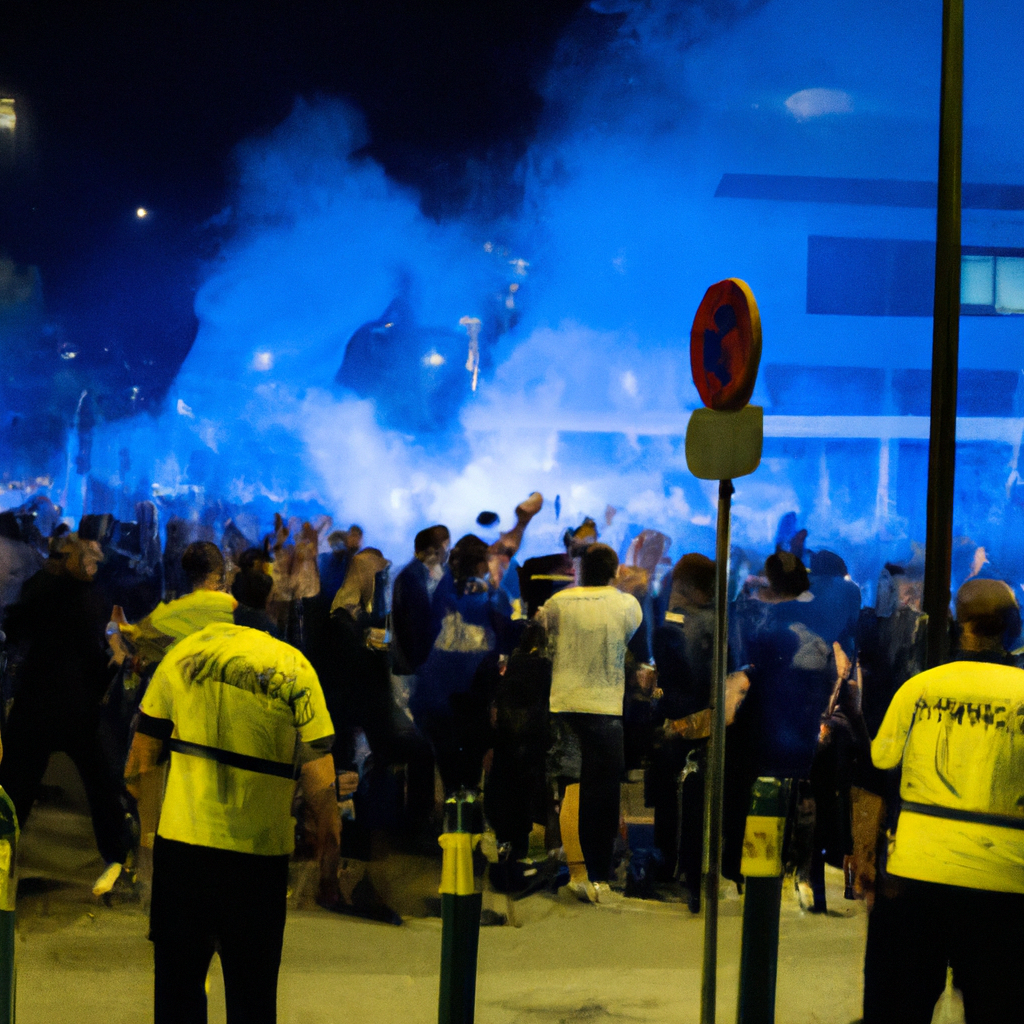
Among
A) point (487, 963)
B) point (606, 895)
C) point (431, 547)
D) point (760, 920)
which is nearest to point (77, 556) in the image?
point (431, 547)

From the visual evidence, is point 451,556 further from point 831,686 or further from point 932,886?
point 932,886

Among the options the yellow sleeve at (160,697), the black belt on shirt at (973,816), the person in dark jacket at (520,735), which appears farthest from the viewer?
the person in dark jacket at (520,735)

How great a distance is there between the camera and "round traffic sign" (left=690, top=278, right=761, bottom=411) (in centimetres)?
370

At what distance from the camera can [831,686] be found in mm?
5523

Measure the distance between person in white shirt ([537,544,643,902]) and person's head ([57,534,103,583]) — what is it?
7.53 feet

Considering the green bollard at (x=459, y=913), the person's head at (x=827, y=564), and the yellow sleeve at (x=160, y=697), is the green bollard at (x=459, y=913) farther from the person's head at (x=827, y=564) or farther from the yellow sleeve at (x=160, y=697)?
the person's head at (x=827, y=564)

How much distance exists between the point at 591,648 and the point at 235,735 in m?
2.95

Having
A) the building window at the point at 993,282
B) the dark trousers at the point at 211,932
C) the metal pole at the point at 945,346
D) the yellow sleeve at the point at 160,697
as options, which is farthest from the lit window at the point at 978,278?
the dark trousers at the point at 211,932

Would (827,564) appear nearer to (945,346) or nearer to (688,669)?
(688,669)

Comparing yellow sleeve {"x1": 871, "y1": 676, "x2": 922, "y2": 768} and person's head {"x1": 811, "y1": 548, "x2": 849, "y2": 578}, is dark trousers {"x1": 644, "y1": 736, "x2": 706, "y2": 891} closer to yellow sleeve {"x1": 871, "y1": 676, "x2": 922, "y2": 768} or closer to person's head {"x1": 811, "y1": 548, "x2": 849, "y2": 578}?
person's head {"x1": 811, "y1": 548, "x2": 849, "y2": 578}

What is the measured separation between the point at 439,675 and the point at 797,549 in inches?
136

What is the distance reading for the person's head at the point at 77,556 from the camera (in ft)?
18.5

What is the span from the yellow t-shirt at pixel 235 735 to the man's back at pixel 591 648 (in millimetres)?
2788

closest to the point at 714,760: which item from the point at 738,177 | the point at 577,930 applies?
the point at 577,930
